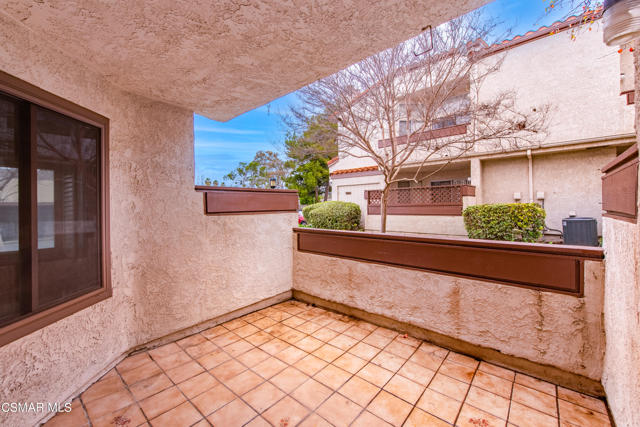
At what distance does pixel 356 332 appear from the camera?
2.87 meters

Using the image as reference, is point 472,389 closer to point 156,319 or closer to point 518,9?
point 156,319

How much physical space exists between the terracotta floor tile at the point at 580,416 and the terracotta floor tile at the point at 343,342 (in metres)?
1.57

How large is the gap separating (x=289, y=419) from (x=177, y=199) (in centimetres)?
228

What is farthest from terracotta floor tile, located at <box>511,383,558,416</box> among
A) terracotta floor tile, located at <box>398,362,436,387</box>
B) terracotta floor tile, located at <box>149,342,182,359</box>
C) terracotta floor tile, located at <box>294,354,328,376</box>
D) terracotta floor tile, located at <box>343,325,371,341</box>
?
terracotta floor tile, located at <box>149,342,182,359</box>

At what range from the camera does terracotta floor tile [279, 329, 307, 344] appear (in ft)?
8.93

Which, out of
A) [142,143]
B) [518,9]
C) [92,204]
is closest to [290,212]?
[142,143]

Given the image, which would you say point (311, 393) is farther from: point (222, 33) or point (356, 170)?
point (356, 170)

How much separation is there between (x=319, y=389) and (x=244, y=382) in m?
0.61

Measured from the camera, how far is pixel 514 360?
2172 mm

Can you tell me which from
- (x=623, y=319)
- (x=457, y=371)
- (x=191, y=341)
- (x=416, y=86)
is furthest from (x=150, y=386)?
(x=416, y=86)

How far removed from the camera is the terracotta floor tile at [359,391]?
187cm

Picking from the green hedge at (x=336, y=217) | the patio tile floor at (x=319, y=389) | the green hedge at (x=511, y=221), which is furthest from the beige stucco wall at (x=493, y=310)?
the green hedge at (x=336, y=217)

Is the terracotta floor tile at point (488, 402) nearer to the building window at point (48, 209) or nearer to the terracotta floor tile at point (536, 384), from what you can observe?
the terracotta floor tile at point (536, 384)

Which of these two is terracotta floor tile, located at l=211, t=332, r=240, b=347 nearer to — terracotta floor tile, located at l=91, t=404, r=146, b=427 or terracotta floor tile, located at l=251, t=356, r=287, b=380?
terracotta floor tile, located at l=251, t=356, r=287, b=380
